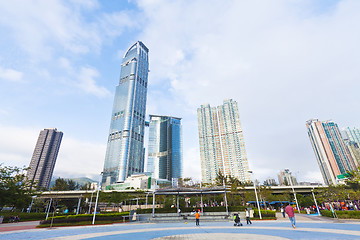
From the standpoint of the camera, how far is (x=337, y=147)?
13100cm

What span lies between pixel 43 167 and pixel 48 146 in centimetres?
2318

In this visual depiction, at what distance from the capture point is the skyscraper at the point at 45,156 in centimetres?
17225

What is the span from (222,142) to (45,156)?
185 meters

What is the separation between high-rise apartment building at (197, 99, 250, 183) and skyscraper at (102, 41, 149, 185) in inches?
2474

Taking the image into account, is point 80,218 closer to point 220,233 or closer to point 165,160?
point 220,233

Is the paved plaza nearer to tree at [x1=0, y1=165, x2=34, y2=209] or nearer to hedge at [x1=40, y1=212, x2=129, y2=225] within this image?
hedge at [x1=40, y1=212, x2=129, y2=225]

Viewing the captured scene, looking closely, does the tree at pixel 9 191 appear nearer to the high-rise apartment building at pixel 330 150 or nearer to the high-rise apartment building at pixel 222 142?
the high-rise apartment building at pixel 222 142

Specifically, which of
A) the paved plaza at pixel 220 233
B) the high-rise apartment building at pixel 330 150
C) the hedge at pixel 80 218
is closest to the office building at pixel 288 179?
the high-rise apartment building at pixel 330 150

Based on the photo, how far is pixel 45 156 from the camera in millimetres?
184000

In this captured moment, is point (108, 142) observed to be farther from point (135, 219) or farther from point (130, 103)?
point (135, 219)

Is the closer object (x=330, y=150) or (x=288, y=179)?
(x=288, y=179)

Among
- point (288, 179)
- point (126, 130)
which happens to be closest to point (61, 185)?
point (126, 130)

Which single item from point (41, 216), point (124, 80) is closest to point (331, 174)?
point (41, 216)

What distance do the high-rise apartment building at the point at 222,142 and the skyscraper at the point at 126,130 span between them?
62.9 meters
